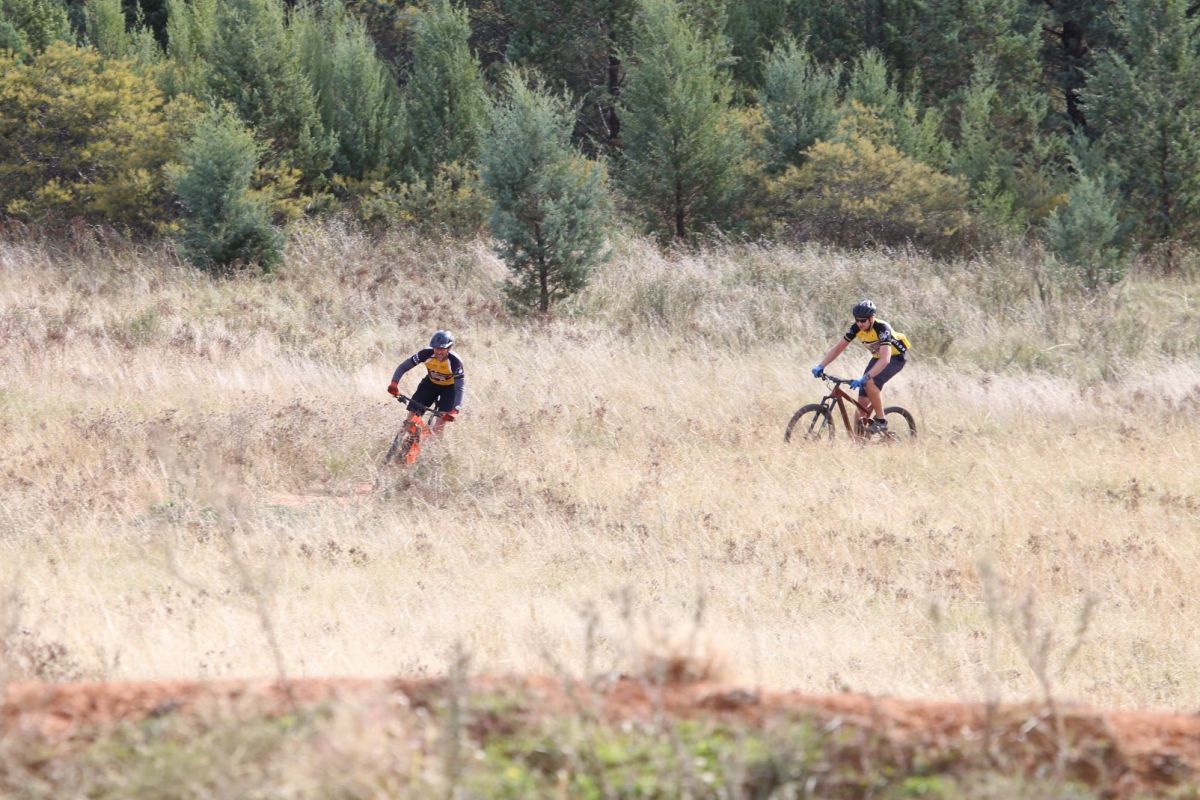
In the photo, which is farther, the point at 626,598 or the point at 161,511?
the point at 161,511

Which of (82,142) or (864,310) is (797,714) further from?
(82,142)

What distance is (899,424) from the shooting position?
1230 centimetres

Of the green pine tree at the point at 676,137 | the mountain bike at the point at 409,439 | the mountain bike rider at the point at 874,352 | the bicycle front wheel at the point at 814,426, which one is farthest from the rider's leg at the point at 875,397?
the green pine tree at the point at 676,137

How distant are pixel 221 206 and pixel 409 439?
37.5 feet

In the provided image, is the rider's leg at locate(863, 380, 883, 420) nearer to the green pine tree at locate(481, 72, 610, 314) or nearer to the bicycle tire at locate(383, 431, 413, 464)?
the bicycle tire at locate(383, 431, 413, 464)

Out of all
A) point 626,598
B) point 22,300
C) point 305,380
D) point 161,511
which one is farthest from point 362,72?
point 626,598

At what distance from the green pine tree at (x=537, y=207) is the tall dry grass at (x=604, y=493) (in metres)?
0.54

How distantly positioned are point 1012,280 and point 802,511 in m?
11.2

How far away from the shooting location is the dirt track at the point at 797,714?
129 inches

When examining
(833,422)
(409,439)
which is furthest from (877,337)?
(409,439)

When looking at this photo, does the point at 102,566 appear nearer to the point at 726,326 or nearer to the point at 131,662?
the point at 131,662

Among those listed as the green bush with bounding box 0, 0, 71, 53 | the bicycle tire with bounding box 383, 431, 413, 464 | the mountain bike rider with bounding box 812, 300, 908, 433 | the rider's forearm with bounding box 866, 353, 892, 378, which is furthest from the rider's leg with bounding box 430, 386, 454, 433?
the green bush with bounding box 0, 0, 71, 53

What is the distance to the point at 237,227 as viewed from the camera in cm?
2036

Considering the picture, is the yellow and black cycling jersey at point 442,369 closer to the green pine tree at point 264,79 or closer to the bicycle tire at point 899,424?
the bicycle tire at point 899,424
